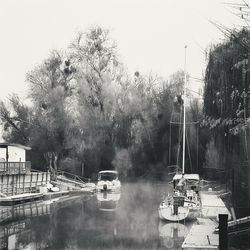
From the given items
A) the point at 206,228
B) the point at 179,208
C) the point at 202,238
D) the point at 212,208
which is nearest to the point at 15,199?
the point at 179,208

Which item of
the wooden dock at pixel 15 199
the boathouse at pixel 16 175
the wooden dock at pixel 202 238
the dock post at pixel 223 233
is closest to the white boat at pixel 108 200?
the wooden dock at pixel 15 199

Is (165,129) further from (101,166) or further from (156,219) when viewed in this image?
(156,219)

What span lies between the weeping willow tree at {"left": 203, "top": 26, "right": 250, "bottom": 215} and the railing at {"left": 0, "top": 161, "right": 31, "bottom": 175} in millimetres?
23712

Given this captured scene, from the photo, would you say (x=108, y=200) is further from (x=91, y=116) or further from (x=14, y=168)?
(x=91, y=116)

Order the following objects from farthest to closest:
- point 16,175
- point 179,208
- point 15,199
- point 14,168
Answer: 1. point 14,168
2. point 16,175
3. point 15,199
4. point 179,208

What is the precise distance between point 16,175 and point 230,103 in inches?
1133

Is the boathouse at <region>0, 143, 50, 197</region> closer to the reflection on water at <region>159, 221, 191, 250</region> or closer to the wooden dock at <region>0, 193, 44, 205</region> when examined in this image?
the wooden dock at <region>0, 193, 44, 205</region>

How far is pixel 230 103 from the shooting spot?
76.1 ft

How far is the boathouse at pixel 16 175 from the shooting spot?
46.0 meters

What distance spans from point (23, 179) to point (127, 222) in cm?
1977

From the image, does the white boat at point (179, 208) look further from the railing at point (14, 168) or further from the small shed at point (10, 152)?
the small shed at point (10, 152)

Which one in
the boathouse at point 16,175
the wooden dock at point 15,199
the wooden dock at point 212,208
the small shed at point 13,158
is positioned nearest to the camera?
the wooden dock at point 212,208

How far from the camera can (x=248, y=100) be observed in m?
20.6

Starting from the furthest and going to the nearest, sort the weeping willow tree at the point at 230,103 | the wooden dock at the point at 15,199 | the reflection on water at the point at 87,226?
Answer: the wooden dock at the point at 15,199, the reflection on water at the point at 87,226, the weeping willow tree at the point at 230,103
